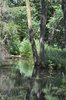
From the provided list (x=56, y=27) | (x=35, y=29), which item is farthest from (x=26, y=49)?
(x=35, y=29)

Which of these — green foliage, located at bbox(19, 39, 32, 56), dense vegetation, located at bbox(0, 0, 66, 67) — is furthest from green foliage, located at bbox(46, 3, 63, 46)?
green foliage, located at bbox(19, 39, 32, 56)

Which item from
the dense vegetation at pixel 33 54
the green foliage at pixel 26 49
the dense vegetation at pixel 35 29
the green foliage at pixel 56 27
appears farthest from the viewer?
the green foliage at pixel 56 27

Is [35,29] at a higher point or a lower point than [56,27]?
lower

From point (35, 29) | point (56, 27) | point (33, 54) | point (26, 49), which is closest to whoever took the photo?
point (33, 54)

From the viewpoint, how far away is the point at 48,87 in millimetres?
14273

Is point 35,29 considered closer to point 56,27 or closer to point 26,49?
point 56,27

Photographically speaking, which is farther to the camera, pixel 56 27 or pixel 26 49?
pixel 56 27

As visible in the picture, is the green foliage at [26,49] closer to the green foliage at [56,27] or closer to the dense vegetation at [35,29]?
the dense vegetation at [35,29]

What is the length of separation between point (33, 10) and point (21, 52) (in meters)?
8.48

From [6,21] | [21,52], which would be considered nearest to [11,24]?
[6,21]

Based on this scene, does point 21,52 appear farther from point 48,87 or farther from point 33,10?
point 48,87

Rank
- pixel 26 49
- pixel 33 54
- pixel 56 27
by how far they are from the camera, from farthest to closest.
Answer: pixel 56 27
pixel 26 49
pixel 33 54

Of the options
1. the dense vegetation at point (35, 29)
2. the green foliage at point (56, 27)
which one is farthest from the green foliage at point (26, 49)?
the green foliage at point (56, 27)

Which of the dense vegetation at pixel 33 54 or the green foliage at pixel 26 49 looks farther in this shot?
the green foliage at pixel 26 49
